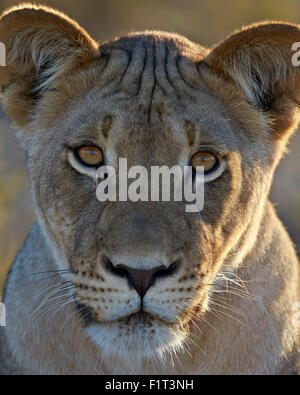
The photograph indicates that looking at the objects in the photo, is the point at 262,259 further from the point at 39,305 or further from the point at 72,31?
the point at 72,31

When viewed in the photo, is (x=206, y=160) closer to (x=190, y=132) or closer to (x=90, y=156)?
(x=190, y=132)

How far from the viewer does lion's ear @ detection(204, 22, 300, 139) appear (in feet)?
11.3

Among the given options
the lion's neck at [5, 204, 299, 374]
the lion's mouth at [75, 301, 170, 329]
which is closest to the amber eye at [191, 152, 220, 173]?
the lion's neck at [5, 204, 299, 374]

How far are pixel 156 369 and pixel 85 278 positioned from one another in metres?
0.74

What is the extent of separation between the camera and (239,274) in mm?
3629

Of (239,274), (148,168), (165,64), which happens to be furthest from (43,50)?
(239,274)

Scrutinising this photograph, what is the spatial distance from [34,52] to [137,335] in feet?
4.40

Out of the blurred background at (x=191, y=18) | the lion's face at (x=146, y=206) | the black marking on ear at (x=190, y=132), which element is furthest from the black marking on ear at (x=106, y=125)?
the blurred background at (x=191, y=18)

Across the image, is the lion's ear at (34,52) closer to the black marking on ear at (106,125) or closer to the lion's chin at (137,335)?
the black marking on ear at (106,125)

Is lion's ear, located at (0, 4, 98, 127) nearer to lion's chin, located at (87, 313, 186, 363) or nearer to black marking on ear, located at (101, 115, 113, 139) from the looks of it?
black marking on ear, located at (101, 115, 113, 139)

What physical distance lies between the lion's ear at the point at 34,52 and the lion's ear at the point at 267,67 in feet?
1.94

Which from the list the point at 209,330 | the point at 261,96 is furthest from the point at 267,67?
the point at 209,330

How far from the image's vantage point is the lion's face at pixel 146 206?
3020 mm

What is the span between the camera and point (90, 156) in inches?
132
